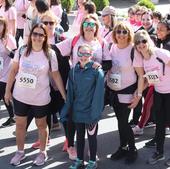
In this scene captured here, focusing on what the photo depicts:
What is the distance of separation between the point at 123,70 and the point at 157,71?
0.38 metres

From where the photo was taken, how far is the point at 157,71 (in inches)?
194

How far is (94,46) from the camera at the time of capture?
16.4 feet

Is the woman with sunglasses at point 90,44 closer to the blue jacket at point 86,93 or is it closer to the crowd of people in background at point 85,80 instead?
the crowd of people in background at point 85,80

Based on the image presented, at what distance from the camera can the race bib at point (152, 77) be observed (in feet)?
16.2

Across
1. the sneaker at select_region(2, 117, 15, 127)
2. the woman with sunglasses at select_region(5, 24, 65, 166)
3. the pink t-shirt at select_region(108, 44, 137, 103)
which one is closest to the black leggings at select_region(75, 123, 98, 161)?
the woman with sunglasses at select_region(5, 24, 65, 166)

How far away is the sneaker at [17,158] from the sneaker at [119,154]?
42.3 inches

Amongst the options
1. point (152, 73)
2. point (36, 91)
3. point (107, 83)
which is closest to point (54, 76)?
point (36, 91)

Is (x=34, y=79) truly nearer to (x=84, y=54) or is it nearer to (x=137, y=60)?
(x=84, y=54)

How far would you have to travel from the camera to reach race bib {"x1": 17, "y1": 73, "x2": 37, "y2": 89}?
4848mm

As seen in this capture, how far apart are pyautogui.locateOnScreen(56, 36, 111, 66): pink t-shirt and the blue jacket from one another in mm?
282

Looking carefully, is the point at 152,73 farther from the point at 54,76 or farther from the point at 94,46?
the point at 54,76

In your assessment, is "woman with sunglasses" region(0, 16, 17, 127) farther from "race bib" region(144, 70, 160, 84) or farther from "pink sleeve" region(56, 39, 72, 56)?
"race bib" region(144, 70, 160, 84)

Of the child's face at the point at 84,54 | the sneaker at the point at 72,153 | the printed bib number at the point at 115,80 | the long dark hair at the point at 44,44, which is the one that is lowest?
the sneaker at the point at 72,153

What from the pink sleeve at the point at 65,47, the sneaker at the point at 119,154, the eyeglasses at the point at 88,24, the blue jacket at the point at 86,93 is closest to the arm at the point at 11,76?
the pink sleeve at the point at 65,47
